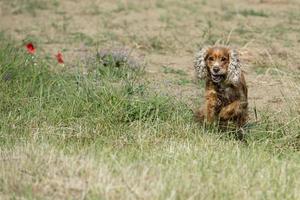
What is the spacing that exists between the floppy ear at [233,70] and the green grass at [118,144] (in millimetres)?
468

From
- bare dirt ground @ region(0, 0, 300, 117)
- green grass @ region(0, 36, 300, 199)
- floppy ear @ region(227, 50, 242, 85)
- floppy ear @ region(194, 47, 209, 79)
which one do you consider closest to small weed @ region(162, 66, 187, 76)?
Answer: bare dirt ground @ region(0, 0, 300, 117)

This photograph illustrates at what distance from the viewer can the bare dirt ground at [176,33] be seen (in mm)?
9117

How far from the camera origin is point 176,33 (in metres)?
12.0

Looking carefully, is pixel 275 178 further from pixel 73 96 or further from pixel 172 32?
pixel 172 32

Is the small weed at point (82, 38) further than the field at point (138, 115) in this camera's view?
Yes

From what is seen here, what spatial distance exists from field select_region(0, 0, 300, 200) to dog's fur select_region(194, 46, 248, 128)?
17cm

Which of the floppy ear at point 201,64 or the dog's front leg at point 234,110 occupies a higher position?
the floppy ear at point 201,64

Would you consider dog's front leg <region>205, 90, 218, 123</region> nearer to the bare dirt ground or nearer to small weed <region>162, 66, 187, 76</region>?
the bare dirt ground

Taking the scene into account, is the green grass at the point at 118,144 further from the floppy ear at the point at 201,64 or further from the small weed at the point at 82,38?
the small weed at the point at 82,38

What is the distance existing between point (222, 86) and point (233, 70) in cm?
20

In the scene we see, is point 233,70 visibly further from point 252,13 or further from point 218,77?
point 252,13

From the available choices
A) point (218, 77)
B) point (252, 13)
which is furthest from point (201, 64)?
point (252, 13)

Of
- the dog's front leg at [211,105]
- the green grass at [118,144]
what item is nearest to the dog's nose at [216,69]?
the dog's front leg at [211,105]

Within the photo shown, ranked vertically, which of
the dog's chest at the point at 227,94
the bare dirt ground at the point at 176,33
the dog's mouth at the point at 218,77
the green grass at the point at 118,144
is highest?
the dog's mouth at the point at 218,77
